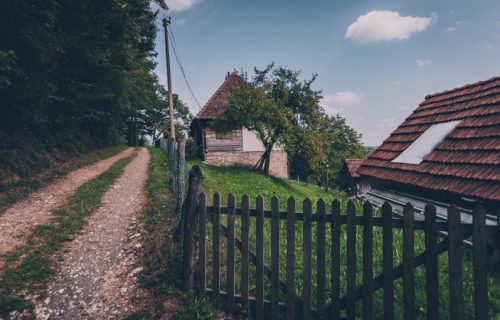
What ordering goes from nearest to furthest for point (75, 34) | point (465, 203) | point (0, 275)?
1. point (0, 275)
2. point (465, 203)
3. point (75, 34)

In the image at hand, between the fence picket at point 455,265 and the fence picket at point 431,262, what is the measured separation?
13 centimetres

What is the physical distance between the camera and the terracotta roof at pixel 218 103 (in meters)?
24.6

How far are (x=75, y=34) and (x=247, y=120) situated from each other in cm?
1161

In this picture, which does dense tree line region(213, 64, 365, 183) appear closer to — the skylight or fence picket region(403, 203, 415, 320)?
the skylight

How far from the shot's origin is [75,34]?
12.2 meters

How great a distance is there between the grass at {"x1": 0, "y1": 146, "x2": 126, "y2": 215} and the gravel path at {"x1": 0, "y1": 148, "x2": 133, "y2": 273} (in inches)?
14.0

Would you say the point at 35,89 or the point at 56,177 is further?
the point at 56,177

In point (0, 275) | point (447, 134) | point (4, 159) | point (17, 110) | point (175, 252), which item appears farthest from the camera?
point (17, 110)

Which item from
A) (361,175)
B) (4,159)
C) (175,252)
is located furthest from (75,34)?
(361,175)

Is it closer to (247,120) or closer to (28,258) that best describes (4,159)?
(28,258)

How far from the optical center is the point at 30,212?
750cm

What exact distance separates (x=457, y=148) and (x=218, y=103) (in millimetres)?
21469

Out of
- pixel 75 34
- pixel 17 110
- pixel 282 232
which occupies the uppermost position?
pixel 75 34

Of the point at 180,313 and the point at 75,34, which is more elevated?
the point at 75,34
